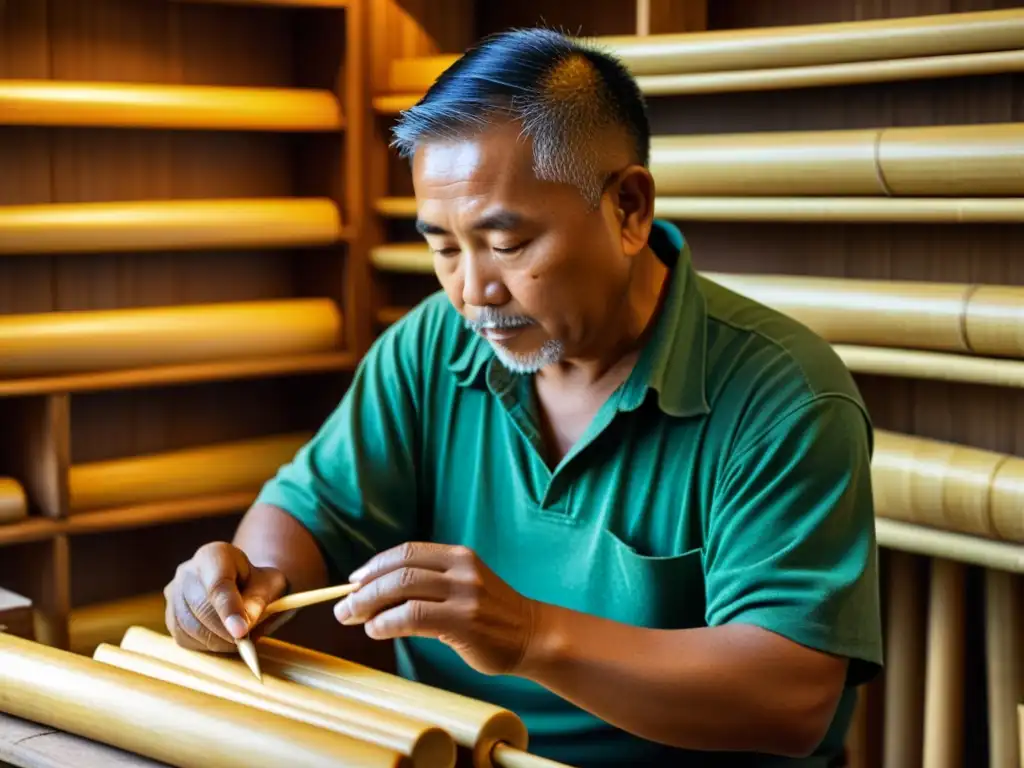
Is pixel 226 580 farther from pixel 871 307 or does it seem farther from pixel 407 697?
pixel 871 307

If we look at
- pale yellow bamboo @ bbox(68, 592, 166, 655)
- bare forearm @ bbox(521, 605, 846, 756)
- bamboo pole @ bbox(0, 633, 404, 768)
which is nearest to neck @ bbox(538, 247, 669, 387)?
bare forearm @ bbox(521, 605, 846, 756)

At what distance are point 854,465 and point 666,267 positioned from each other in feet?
1.53

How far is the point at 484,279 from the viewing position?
6.06 feet

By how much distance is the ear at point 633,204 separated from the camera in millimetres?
1937

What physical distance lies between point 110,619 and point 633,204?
176 centimetres

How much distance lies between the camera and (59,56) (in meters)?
3.02

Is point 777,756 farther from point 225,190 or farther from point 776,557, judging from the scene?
point 225,190

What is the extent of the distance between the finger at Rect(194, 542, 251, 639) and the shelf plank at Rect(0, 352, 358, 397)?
1106 millimetres

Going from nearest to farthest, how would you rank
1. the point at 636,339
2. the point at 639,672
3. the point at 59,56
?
the point at 639,672 → the point at 636,339 → the point at 59,56

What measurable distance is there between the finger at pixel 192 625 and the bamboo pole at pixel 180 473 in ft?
4.14

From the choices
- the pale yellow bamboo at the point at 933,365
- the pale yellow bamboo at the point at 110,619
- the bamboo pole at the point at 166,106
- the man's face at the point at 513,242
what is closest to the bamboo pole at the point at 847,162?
the pale yellow bamboo at the point at 933,365

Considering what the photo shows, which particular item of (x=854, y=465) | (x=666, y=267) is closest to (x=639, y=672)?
(x=854, y=465)

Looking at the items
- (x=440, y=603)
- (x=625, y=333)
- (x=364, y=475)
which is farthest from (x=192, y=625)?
(x=625, y=333)

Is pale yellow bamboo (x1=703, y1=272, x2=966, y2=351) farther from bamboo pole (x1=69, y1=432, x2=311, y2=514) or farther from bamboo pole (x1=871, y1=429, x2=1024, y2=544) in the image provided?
bamboo pole (x1=69, y1=432, x2=311, y2=514)
